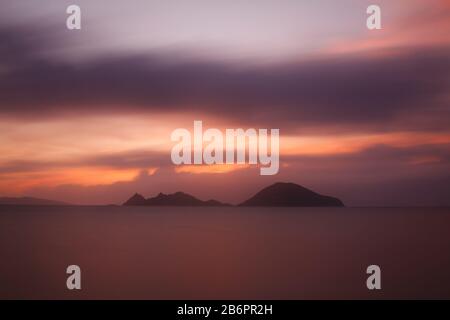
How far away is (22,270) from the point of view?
21.8 metres

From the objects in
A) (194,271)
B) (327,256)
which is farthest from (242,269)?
(327,256)

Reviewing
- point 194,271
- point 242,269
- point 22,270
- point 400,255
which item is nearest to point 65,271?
point 22,270

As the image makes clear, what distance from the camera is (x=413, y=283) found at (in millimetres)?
18203

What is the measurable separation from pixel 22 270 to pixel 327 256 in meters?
15.8

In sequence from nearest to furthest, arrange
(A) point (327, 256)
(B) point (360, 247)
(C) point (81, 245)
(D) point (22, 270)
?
(D) point (22, 270) → (A) point (327, 256) → (B) point (360, 247) → (C) point (81, 245)
